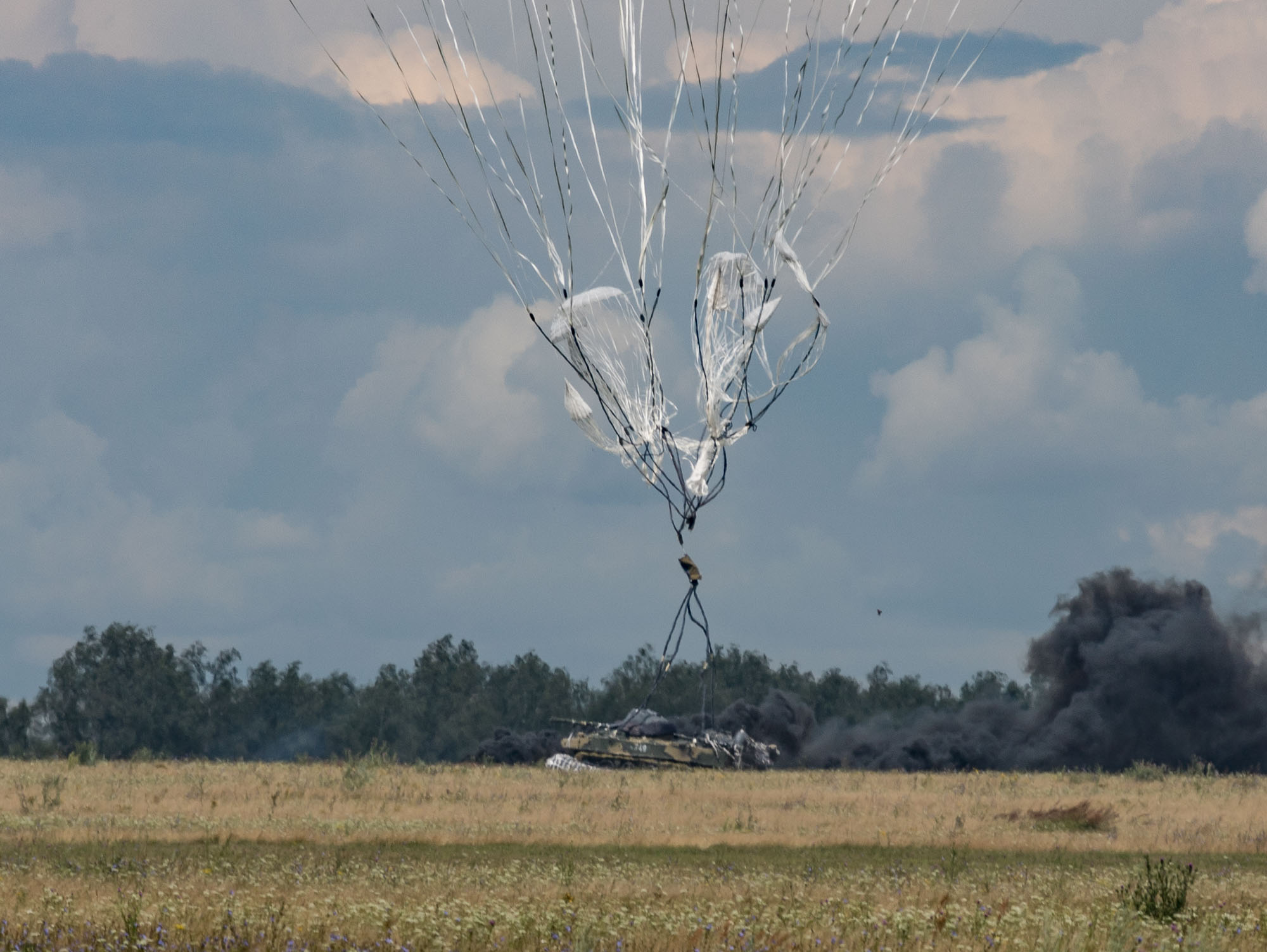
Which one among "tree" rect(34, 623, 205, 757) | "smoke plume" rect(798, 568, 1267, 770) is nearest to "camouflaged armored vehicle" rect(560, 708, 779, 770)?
"smoke plume" rect(798, 568, 1267, 770)

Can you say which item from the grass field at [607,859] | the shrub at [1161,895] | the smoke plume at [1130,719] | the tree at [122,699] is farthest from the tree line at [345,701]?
the shrub at [1161,895]

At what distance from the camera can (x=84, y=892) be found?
692 inches

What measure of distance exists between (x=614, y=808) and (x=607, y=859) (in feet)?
38.0

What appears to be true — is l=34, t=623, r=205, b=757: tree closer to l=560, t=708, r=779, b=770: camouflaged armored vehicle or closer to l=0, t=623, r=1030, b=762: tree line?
l=0, t=623, r=1030, b=762: tree line

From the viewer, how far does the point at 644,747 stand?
5791 cm

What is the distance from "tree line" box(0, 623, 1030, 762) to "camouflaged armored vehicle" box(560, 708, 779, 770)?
146 feet

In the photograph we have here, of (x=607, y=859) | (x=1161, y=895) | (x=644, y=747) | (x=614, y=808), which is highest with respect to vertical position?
(x=644, y=747)

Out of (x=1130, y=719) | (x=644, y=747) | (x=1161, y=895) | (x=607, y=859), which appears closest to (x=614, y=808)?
(x=607, y=859)

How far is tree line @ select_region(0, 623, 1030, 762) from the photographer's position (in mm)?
108812

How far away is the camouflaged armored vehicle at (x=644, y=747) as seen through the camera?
57938 millimetres

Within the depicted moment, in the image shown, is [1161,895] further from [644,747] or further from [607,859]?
[644,747]

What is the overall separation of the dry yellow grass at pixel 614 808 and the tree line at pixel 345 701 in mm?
56711

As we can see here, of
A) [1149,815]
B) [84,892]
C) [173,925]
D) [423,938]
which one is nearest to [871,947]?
[423,938]

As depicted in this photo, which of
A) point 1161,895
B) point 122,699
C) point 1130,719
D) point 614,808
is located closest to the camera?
point 1161,895
